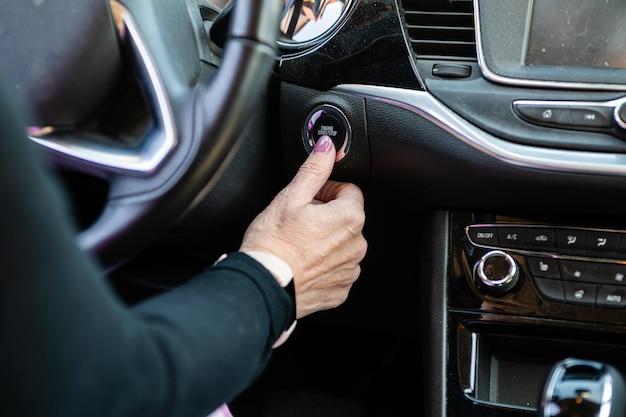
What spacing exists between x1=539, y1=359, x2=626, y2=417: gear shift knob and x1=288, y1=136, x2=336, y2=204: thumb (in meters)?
0.41

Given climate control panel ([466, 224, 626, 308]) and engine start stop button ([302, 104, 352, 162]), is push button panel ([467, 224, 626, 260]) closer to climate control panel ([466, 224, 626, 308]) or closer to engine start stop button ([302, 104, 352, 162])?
climate control panel ([466, 224, 626, 308])

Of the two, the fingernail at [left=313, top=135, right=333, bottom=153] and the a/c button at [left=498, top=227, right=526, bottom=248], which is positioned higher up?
the fingernail at [left=313, top=135, right=333, bottom=153]

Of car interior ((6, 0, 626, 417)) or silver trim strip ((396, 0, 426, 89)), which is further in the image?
silver trim strip ((396, 0, 426, 89))

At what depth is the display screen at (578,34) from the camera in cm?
112

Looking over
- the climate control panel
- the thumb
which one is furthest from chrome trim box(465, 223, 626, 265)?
the thumb

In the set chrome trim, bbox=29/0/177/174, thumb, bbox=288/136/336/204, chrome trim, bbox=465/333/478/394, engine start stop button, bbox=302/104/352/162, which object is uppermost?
chrome trim, bbox=29/0/177/174

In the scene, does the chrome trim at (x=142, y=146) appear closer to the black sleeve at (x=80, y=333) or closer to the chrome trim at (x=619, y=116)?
the black sleeve at (x=80, y=333)

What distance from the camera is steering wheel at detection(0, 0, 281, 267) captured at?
811mm

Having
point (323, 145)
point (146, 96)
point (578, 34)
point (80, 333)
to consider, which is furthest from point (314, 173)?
point (80, 333)

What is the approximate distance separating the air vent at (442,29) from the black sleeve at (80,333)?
540mm

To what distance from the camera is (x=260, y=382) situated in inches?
64.9

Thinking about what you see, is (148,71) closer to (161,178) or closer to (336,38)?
(161,178)

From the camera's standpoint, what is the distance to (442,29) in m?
1.16

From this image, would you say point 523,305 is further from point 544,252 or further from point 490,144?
point 490,144
